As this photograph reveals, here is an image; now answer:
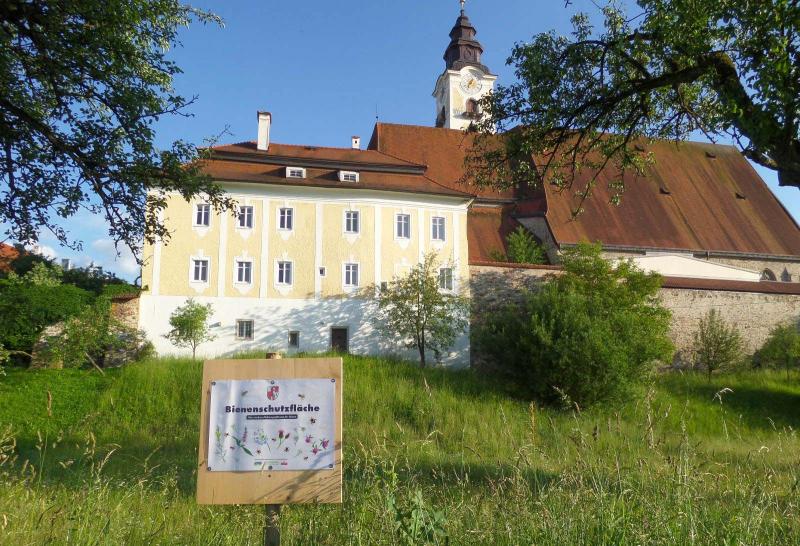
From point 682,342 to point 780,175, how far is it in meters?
20.2

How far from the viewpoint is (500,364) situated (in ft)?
67.2

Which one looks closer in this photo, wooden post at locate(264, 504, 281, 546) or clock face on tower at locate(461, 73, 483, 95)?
wooden post at locate(264, 504, 281, 546)

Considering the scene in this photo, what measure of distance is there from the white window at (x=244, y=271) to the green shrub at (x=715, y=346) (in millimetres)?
18878

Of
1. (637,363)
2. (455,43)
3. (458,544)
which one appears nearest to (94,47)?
(458,544)

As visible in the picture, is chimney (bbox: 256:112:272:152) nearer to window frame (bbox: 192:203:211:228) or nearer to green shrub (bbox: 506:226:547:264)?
window frame (bbox: 192:203:211:228)

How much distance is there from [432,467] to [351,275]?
53.1 feet

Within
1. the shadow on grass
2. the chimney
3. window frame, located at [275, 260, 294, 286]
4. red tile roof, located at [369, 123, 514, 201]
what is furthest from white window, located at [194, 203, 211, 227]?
the shadow on grass

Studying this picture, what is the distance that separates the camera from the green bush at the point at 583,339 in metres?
17.8

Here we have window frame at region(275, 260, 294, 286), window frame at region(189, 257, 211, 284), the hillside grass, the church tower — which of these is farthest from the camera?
the church tower

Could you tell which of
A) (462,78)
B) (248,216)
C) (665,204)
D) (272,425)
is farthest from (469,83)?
(272,425)

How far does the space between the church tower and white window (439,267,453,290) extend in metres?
22.2

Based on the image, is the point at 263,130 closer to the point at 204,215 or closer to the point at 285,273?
the point at 204,215

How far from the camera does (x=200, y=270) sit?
73.5ft

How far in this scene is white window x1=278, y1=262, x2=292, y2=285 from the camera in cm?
2292
